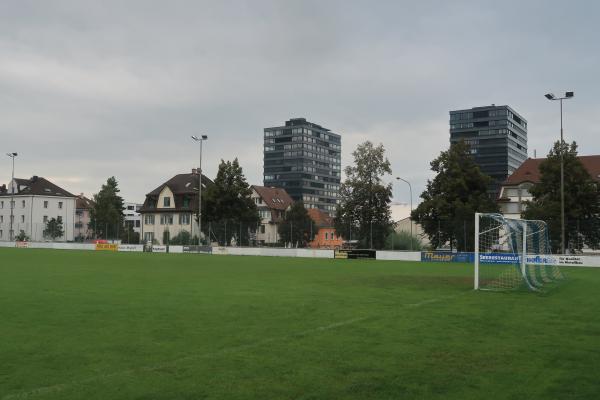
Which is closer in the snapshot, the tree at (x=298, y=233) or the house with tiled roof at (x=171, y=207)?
the tree at (x=298, y=233)

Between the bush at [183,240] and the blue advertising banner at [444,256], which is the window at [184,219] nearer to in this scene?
the bush at [183,240]

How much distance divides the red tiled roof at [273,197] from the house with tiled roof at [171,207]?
12.8 m

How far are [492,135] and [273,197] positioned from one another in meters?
94.2

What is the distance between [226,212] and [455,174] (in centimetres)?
2906

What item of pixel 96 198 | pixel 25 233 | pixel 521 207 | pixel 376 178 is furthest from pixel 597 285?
pixel 96 198

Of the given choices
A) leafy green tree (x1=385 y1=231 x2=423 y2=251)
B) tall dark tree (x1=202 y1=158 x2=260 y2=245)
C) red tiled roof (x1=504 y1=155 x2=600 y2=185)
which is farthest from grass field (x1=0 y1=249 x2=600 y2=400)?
red tiled roof (x1=504 y1=155 x2=600 y2=185)

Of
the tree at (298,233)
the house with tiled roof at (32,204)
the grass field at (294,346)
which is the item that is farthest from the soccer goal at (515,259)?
the house with tiled roof at (32,204)

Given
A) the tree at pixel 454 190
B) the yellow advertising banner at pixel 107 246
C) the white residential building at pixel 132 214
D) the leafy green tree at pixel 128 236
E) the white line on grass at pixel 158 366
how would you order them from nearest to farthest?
the white line on grass at pixel 158 366
the tree at pixel 454 190
the yellow advertising banner at pixel 107 246
the leafy green tree at pixel 128 236
the white residential building at pixel 132 214

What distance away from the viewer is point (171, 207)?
95.4 metres

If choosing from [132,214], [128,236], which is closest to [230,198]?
[128,236]

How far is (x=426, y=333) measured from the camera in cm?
1148

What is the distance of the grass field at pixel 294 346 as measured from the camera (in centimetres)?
734

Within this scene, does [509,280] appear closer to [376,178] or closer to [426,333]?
[426,333]

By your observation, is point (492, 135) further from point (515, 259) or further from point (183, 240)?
point (515, 259)
